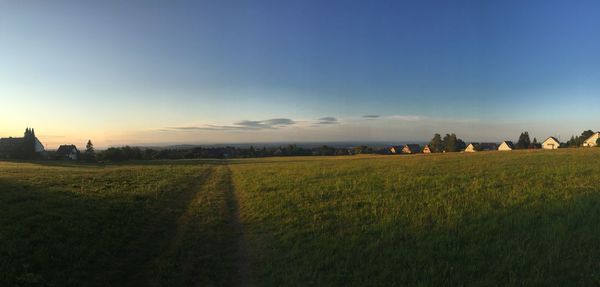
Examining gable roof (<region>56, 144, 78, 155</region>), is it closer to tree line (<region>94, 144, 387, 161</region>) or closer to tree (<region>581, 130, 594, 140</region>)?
tree line (<region>94, 144, 387, 161</region>)

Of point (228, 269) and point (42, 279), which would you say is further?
point (228, 269)

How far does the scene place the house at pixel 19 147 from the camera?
281ft

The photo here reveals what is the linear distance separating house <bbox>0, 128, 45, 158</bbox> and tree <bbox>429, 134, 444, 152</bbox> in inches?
4750

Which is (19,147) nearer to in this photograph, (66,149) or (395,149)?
(66,149)

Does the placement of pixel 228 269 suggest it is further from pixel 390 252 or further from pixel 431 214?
pixel 431 214

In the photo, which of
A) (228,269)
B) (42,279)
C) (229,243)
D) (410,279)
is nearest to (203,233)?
(229,243)

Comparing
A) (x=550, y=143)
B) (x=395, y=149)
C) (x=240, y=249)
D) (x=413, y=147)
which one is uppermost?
(x=550, y=143)

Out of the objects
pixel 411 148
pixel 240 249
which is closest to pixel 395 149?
pixel 411 148

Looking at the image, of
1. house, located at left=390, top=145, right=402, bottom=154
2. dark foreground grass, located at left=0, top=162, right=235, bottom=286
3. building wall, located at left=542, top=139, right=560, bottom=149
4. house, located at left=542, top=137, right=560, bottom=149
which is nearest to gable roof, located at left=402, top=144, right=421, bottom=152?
house, located at left=390, top=145, right=402, bottom=154

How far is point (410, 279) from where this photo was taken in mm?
7117

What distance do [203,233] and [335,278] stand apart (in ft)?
17.1

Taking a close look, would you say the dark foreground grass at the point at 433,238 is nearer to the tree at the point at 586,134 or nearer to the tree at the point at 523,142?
the tree at the point at 586,134

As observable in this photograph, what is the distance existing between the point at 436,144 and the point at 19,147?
12543 centimetres

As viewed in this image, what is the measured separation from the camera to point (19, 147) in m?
86.5
